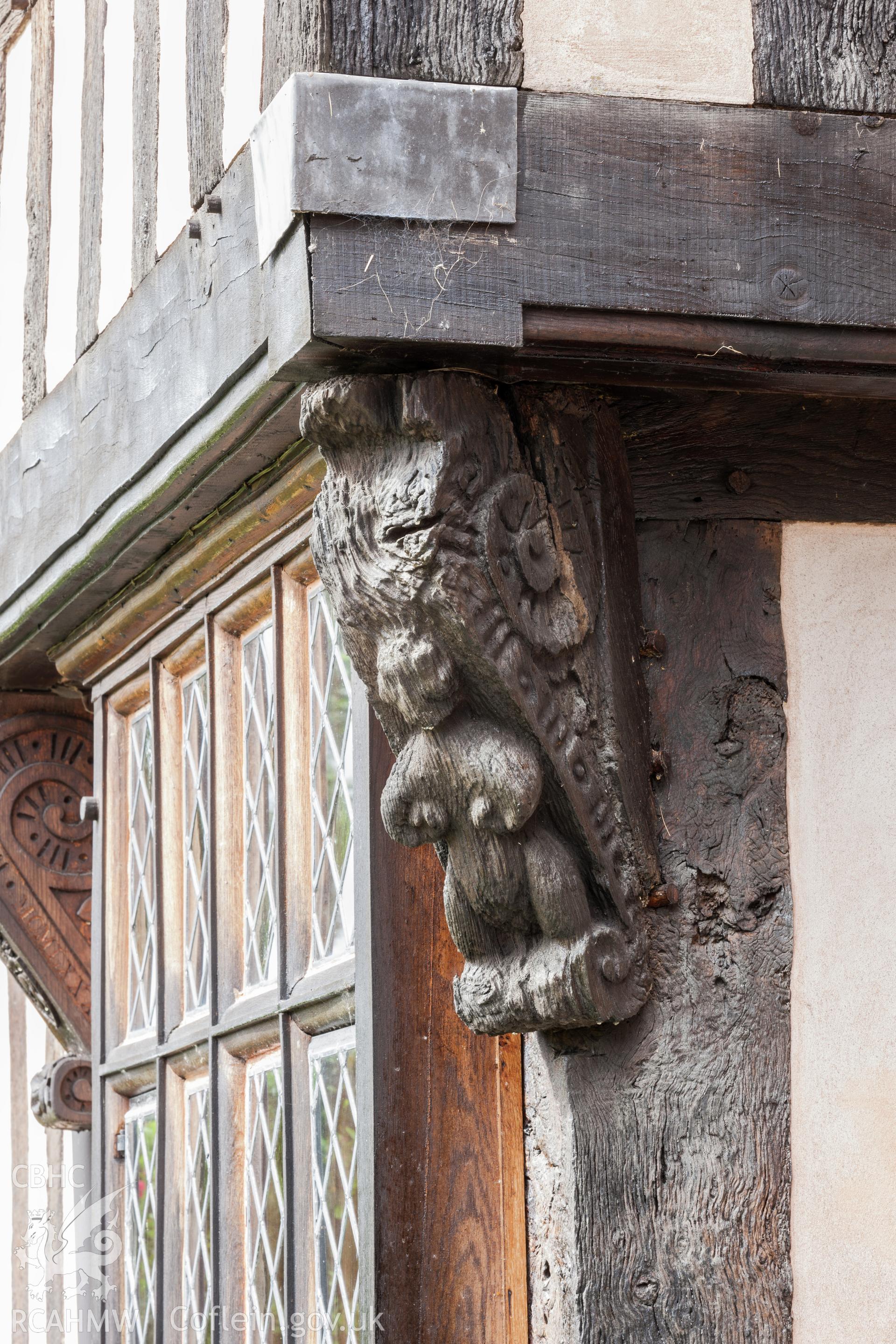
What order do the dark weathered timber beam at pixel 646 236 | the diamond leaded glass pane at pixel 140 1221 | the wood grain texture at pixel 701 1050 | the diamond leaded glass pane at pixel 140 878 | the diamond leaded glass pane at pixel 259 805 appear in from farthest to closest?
the diamond leaded glass pane at pixel 140 878, the diamond leaded glass pane at pixel 140 1221, the diamond leaded glass pane at pixel 259 805, the wood grain texture at pixel 701 1050, the dark weathered timber beam at pixel 646 236

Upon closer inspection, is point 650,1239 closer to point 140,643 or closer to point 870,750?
point 870,750

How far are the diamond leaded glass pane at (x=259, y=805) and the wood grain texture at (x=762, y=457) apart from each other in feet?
3.28

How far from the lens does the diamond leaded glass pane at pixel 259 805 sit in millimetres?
3420

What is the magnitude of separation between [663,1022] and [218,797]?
1.27m

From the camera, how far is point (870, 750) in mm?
2701

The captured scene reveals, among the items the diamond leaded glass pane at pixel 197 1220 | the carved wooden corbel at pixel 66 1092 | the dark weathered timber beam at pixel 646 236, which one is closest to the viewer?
the dark weathered timber beam at pixel 646 236

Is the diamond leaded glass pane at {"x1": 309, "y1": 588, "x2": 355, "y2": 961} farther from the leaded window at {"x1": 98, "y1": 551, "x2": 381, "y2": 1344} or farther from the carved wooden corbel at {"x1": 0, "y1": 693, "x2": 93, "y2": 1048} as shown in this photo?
the carved wooden corbel at {"x1": 0, "y1": 693, "x2": 93, "y2": 1048}

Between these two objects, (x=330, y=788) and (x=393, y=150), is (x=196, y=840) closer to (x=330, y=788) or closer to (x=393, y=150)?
(x=330, y=788)

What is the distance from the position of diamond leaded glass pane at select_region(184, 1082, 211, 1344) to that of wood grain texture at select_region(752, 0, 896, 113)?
2098 mm

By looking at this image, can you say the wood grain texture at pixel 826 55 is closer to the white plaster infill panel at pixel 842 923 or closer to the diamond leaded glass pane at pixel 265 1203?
the white plaster infill panel at pixel 842 923

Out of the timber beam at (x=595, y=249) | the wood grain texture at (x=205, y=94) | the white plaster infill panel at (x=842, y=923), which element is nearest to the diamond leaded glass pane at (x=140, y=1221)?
the white plaster infill panel at (x=842, y=923)

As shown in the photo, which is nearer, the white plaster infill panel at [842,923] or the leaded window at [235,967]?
the white plaster infill panel at [842,923]

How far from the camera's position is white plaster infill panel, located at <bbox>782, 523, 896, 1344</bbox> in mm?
2578

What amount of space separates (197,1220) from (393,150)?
214 cm
